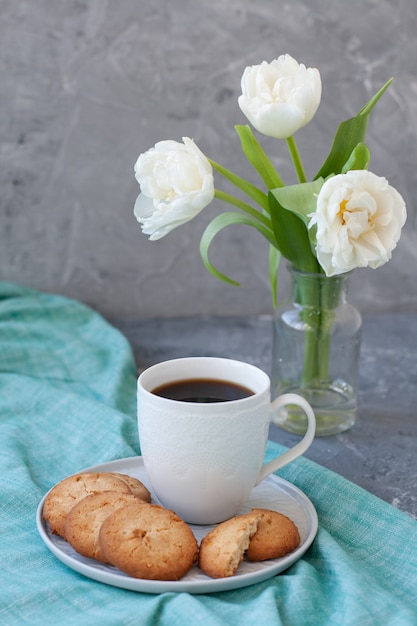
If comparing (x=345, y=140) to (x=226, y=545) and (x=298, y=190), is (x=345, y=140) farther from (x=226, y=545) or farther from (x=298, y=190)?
(x=226, y=545)

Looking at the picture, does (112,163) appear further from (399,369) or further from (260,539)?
(260,539)

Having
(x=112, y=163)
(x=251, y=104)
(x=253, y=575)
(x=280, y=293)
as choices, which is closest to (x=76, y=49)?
(x=112, y=163)

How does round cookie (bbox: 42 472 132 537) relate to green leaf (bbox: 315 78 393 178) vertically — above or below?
below

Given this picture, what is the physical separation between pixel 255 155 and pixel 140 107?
23.8 inches

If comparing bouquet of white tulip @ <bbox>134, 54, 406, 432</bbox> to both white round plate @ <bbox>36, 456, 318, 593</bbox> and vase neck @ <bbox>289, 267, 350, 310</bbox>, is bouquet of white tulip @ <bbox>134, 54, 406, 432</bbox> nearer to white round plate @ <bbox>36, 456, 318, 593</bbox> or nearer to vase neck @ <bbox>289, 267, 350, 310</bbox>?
vase neck @ <bbox>289, 267, 350, 310</bbox>

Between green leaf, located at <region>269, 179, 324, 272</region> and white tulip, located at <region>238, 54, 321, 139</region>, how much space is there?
66 mm

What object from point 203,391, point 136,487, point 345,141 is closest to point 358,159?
point 345,141

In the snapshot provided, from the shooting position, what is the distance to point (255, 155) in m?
0.92

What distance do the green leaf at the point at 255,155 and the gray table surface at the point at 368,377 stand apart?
311 millimetres

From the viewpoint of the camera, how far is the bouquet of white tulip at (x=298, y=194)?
786 mm

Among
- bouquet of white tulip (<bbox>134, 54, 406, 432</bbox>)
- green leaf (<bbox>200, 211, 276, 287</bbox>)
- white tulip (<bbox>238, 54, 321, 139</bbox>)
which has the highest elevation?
white tulip (<bbox>238, 54, 321, 139</bbox>)

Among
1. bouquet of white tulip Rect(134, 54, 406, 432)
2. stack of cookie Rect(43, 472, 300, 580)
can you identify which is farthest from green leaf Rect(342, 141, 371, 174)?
stack of cookie Rect(43, 472, 300, 580)

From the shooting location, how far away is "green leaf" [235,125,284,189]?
35.5 inches

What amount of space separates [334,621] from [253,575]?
0.07 m
